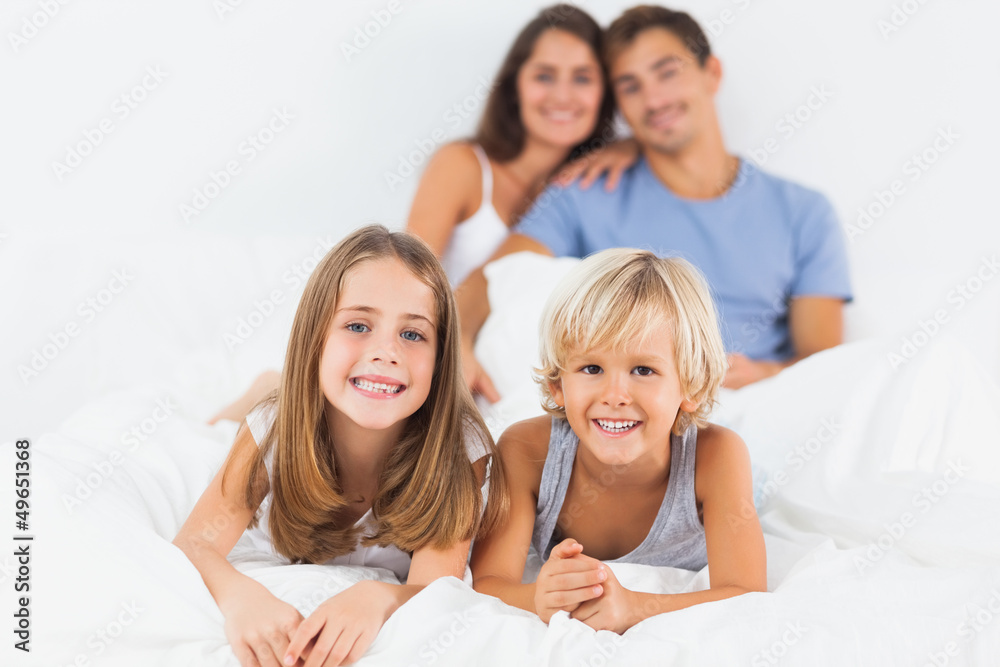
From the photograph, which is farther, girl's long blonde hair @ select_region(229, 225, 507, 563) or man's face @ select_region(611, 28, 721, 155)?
man's face @ select_region(611, 28, 721, 155)

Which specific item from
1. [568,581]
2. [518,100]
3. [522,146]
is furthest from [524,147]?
[568,581]

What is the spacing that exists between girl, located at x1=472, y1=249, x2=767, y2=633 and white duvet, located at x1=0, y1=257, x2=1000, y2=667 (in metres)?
0.06

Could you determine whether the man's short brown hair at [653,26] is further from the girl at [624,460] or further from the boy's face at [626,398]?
the boy's face at [626,398]

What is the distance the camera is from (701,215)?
6.71 ft

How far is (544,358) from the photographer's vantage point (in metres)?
1.06

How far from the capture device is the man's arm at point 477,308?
5.15 ft

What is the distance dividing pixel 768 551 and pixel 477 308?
885 millimetres

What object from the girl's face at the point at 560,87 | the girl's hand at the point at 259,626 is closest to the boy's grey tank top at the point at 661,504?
the girl's hand at the point at 259,626

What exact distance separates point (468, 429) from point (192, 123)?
1373 mm

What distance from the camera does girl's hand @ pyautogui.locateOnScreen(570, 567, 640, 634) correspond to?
0.86 meters

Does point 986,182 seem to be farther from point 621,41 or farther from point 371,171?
point 371,171

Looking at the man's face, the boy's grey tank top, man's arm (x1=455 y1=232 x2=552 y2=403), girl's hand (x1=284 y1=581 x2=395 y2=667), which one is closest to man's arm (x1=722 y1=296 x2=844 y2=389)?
the man's face

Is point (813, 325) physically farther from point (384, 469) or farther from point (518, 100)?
point (384, 469)

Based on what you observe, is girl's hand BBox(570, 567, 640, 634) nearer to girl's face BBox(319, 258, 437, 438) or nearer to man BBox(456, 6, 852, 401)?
girl's face BBox(319, 258, 437, 438)
